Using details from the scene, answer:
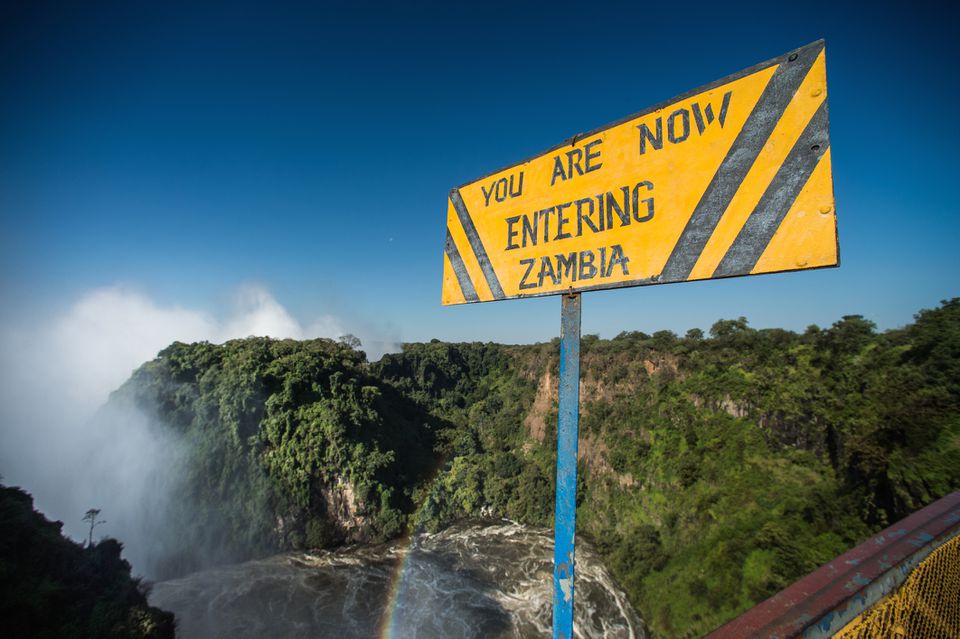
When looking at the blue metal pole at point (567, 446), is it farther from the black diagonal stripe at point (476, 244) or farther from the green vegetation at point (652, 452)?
the green vegetation at point (652, 452)

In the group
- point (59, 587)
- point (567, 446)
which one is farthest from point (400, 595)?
point (567, 446)

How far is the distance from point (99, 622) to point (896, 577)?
1765 centimetres

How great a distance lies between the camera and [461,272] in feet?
7.12

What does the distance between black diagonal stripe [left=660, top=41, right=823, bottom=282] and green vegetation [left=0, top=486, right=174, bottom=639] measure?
15837mm

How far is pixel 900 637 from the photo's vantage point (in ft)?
4.34

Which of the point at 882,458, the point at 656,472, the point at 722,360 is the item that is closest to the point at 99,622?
the point at 882,458

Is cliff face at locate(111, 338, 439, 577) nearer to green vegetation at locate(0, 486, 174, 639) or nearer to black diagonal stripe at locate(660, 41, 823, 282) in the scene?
green vegetation at locate(0, 486, 174, 639)

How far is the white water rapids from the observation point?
20406mm

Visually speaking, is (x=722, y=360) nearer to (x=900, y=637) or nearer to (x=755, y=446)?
(x=755, y=446)

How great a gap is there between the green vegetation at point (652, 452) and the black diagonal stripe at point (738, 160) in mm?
17646

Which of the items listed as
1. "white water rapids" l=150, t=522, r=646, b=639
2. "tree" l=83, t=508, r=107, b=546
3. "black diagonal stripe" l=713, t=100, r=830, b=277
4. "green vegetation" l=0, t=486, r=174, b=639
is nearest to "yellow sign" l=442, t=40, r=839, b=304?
"black diagonal stripe" l=713, t=100, r=830, b=277

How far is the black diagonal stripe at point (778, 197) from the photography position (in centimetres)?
119

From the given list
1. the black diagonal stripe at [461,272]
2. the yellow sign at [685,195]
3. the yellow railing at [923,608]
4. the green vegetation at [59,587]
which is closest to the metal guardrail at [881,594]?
the yellow railing at [923,608]

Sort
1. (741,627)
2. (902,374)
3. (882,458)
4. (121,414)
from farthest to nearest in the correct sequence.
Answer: (121,414) < (902,374) < (882,458) < (741,627)
